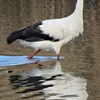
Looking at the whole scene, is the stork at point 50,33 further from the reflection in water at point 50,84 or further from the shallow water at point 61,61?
the reflection in water at point 50,84

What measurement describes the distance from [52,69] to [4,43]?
10.4ft

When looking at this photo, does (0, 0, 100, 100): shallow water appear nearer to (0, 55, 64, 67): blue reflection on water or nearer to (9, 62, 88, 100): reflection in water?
(9, 62, 88, 100): reflection in water

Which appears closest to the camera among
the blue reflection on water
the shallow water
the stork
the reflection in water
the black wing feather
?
the reflection in water

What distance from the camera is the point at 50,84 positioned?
859 centimetres

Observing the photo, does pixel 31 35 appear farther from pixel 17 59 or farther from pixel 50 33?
pixel 17 59

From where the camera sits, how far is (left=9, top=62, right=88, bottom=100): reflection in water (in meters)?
7.79

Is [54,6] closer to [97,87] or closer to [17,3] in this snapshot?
[17,3]

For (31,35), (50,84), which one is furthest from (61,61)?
(50,84)

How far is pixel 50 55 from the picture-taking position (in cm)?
1149

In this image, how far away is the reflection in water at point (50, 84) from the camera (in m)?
7.79

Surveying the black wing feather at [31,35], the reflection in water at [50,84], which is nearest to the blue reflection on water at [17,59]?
the black wing feather at [31,35]

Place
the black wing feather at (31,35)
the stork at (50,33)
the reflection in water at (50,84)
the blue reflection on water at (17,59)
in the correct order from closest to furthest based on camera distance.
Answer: the reflection in water at (50,84) → the blue reflection on water at (17,59) → the black wing feather at (31,35) → the stork at (50,33)

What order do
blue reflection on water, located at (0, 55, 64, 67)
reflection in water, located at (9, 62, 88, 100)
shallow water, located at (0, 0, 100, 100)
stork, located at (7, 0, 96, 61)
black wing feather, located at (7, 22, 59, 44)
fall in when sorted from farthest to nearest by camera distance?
stork, located at (7, 0, 96, 61) < black wing feather, located at (7, 22, 59, 44) < blue reflection on water, located at (0, 55, 64, 67) < shallow water, located at (0, 0, 100, 100) < reflection in water, located at (9, 62, 88, 100)

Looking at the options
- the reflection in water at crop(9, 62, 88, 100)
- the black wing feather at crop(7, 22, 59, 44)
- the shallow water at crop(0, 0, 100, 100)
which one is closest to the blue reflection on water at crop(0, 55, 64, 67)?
the shallow water at crop(0, 0, 100, 100)
